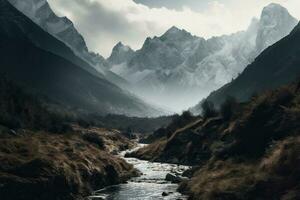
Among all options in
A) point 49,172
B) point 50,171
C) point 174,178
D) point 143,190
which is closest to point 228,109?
point 174,178

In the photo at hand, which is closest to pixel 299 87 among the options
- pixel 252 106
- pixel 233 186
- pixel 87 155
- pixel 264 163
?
pixel 252 106

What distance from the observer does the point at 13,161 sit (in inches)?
3821

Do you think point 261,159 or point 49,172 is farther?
point 49,172

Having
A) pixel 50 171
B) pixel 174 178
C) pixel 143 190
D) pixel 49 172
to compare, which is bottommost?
pixel 143 190

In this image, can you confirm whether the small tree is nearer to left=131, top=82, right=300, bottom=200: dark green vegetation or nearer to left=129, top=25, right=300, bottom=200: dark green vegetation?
left=129, top=25, right=300, bottom=200: dark green vegetation

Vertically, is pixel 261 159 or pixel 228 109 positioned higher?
pixel 228 109

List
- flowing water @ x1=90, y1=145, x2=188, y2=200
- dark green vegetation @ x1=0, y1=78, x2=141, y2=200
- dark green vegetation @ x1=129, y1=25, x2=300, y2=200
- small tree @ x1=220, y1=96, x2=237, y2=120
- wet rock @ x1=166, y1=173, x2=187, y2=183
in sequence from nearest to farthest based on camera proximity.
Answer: dark green vegetation @ x1=129, y1=25, x2=300, y2=200 < dark green vegetation @ x1=0, y1=78, x2=141, y2=200 < flowing water @ x1=90, y1=145, x2=188, y2=200 < wet rock @ x1=166, y1=173, x2=187, y2=183 < small tree @ x1=220, y1=96, x2=237, y2=120

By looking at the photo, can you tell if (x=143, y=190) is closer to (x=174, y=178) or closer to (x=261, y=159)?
(x=174, y=178)

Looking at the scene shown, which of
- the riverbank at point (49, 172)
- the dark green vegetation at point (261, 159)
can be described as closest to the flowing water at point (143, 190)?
the riverbank at point (49, 172)

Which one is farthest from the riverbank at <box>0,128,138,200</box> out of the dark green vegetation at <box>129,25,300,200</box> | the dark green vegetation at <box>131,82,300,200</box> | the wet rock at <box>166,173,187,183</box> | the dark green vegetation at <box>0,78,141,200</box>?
the dark green vegetation at <box>131,82,300,200</box>

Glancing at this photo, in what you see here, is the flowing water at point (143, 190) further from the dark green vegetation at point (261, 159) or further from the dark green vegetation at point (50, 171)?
the dark green vegetation at point (261, 159)

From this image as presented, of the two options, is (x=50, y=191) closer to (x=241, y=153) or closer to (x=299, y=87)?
(x=241, y=153)

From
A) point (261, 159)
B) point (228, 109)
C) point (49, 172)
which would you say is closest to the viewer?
point (261, 159)

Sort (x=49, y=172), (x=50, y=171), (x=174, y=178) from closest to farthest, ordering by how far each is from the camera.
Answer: (x=49, y=172) < (x=50, y=171) < (x=174, y=178)
